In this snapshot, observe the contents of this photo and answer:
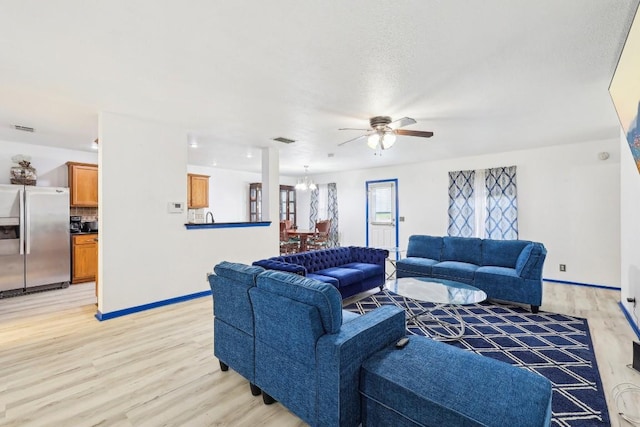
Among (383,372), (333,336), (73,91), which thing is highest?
(73,91)

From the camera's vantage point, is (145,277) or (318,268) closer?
(145,277)

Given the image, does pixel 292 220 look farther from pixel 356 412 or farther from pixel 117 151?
pixel 356 412

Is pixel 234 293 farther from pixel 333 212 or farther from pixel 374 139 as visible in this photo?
pixel 333 212

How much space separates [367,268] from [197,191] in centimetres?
443

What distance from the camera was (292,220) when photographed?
9.19m

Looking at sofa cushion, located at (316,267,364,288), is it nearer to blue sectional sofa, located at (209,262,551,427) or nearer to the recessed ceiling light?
blue sectional sofa, located at (209,262,551,427)

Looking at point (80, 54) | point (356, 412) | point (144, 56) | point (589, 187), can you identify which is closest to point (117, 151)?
point (80, 54)

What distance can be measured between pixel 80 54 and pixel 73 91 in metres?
0.87

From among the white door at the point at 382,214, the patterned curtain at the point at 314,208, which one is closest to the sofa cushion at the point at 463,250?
the white door at the point at 382,214

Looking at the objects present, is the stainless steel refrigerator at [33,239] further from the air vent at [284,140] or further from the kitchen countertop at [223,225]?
the air vent at [284,140]

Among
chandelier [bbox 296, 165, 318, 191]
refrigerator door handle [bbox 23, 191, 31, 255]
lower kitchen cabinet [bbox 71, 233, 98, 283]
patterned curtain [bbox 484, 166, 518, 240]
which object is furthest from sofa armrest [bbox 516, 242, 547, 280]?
refrigerator door handle [bbox 23, 191, 31, 255]

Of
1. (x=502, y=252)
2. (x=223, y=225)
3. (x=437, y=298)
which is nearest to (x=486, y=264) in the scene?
(x=502, y=252)

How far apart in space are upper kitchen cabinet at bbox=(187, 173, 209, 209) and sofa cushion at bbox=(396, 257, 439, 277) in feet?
15.0

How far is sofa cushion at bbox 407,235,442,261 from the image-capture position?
4816mm
